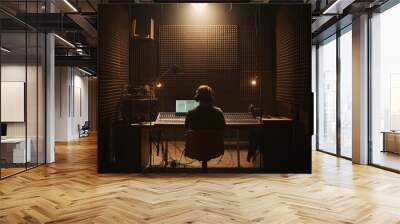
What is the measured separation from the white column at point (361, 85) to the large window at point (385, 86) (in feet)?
0.43

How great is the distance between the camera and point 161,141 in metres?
6.25

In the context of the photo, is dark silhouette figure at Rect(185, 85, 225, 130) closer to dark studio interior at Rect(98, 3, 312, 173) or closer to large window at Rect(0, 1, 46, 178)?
dark studio interior at Rect(98, 3, 312, 173)

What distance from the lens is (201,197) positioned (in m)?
4.54

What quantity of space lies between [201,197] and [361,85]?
4670mm

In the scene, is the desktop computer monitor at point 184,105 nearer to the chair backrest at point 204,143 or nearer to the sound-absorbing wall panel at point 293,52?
the chair backrest at point 204,143

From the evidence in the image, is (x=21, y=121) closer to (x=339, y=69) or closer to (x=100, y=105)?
(x=100, y=105)

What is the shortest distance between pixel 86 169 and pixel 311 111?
4315 millimetres


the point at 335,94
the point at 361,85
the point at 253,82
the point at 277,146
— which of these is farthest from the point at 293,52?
the point at 335,94

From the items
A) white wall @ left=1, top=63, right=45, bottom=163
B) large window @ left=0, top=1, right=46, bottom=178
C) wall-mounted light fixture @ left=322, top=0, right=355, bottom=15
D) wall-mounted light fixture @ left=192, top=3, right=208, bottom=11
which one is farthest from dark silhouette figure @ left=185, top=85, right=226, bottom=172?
white wall @ left=1, top=63, right=45, bottom=163

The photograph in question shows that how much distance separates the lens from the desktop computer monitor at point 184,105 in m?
6.20

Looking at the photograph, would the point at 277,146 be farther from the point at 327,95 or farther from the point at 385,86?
the point at 327,95

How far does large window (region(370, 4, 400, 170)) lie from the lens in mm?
6776

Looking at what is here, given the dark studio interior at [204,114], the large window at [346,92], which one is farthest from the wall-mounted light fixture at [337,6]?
the large window at [346,92]

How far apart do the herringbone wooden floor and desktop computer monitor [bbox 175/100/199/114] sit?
3.75 ft
